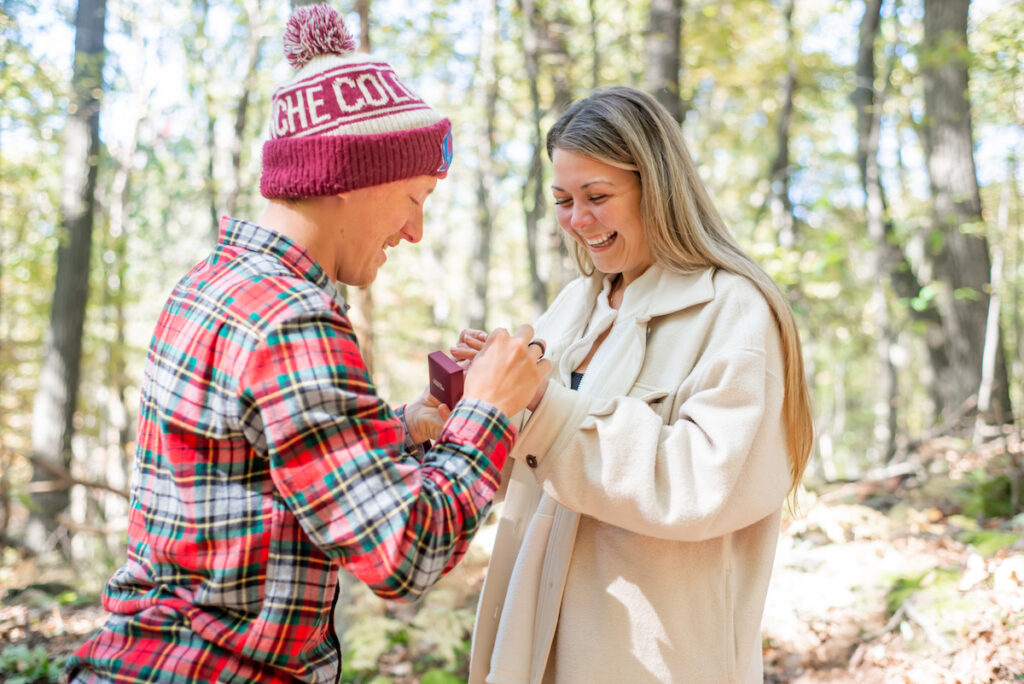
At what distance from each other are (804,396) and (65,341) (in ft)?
32.1

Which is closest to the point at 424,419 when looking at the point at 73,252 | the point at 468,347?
the point at 468,347

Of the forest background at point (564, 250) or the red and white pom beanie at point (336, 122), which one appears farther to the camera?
the forest background at point (564, 250)

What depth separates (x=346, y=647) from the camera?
432 cm

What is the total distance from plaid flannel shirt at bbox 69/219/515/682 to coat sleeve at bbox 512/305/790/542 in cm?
44

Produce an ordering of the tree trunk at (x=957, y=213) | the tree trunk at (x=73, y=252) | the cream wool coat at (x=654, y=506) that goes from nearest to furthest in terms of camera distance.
A: 1. the cream wool coat at (x=654, y=506)
2. the tree trunk at (x=957, y=213)
3. the tree trunk at (x=73, y=252)

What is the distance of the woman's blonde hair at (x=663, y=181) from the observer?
221cm

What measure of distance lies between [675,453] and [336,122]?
1.09 meters

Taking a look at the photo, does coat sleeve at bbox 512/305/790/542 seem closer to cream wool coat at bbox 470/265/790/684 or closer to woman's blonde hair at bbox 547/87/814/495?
cream wool coat at bbox 470/265/790/684

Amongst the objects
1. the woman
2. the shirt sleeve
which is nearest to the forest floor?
the woman

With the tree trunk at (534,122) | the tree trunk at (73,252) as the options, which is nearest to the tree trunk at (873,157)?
the tree trunk at (534,122)

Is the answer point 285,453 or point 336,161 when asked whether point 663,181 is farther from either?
point 285,453

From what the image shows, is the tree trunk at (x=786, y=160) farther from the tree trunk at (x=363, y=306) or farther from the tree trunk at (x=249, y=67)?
the tree trunk at (x=363, y=306)

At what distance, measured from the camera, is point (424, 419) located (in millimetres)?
2090

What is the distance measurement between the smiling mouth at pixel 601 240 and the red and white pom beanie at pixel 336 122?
87 cm
